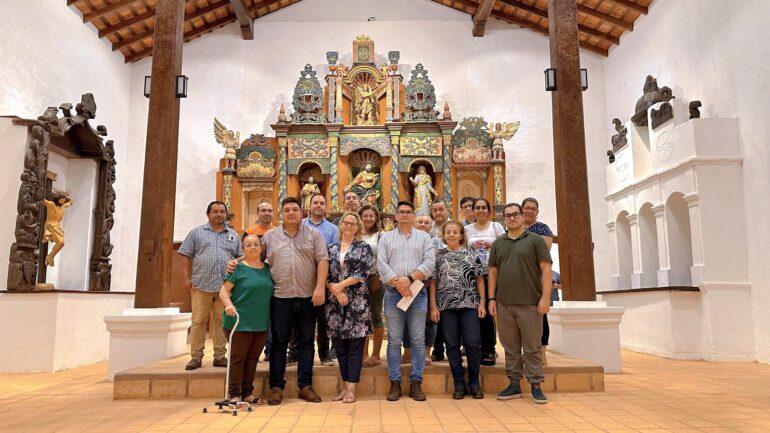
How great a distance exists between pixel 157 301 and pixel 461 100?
26.2 ft

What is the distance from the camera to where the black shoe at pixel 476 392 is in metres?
3.85

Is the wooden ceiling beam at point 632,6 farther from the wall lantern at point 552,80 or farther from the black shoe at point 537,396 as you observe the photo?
the black shoe at point 537,396

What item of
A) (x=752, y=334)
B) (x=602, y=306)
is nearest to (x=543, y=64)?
→ (x=752, y=334)

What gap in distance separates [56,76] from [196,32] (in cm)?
353

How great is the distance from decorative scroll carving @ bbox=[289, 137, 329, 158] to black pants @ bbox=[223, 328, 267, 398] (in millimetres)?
7007

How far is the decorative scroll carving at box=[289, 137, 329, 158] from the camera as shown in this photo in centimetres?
1039

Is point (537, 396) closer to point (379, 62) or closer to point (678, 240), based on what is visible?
point (678, 240)

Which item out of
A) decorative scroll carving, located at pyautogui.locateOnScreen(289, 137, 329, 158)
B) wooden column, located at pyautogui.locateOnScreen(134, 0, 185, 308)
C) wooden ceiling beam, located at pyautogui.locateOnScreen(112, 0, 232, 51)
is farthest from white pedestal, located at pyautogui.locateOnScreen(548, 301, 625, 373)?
wooden ceiling beam, located at pyautogui.locateOnScreen(112, 0, 232, 51)

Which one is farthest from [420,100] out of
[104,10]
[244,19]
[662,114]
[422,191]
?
[104,10]

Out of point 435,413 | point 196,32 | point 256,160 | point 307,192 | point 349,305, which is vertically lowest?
point 435,413

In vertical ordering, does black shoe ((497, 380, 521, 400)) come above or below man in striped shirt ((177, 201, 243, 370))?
below

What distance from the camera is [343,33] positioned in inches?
459

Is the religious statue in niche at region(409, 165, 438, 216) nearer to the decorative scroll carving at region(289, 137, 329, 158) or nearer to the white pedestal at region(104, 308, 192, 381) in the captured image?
the decorative scroll carving at region(289, 137, 329, 158)

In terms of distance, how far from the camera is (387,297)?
12.6ft
